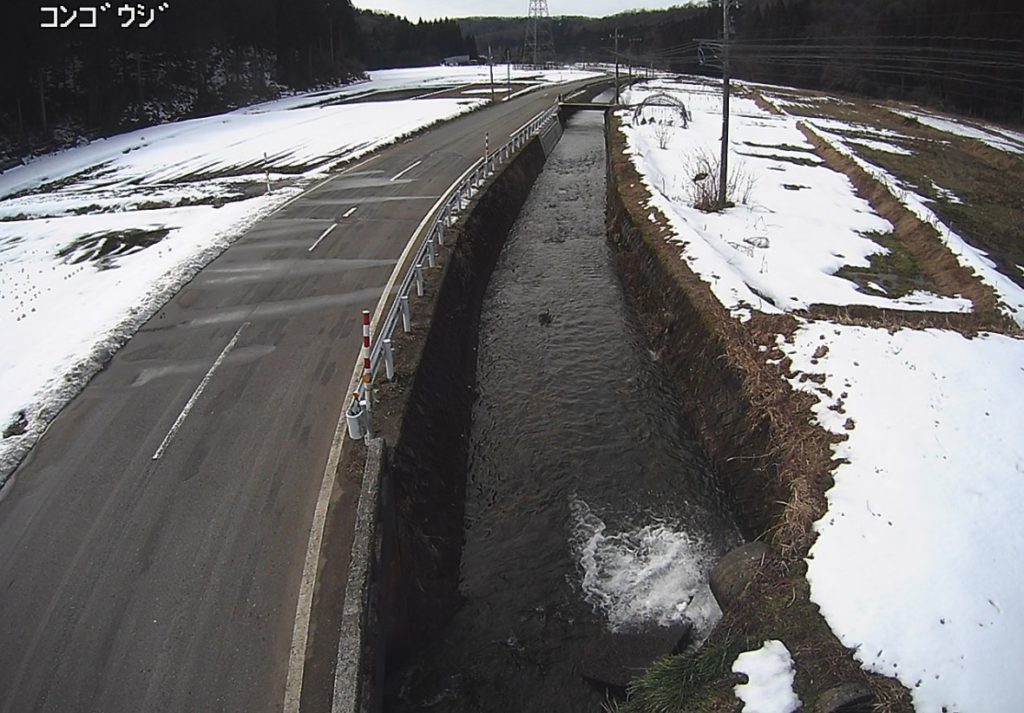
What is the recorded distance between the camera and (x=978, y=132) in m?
40.9

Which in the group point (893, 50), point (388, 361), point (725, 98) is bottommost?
point (388, 361)

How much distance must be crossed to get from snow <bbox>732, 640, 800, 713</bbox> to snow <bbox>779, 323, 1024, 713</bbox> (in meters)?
0.62

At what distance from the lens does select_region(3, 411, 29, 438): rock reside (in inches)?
362

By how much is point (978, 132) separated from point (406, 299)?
43.7 m

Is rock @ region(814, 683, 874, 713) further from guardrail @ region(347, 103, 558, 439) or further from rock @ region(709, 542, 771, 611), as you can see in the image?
guardrail @ region(347, 103, 558, 439)

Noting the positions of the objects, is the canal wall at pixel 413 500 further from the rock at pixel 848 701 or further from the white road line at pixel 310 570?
the rock at pixel 848 701

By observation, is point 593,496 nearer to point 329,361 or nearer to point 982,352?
point 329,361

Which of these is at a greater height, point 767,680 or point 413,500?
point 413,500

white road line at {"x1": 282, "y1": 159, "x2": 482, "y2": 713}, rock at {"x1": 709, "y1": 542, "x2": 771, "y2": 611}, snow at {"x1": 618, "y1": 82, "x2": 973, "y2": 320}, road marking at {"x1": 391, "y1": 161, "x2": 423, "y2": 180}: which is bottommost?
rock at {"x1": 709, "y1": 542, "x2": 771, "y2": 611}

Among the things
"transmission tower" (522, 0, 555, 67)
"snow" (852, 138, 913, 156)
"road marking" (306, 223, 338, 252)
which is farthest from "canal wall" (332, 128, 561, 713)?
"transmission tower" (522, 0, 555, 67)

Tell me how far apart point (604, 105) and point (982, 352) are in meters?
44.5

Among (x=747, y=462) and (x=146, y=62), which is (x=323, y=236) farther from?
(x=146, y=62)

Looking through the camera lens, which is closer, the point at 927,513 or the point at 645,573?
the point at 927,513

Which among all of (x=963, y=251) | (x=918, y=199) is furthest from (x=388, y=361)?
(x=918, y=199)
